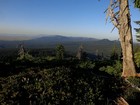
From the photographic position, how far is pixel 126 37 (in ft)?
64.1

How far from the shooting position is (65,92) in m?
11.7

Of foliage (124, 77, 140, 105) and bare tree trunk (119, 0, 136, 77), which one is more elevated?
bare tree trunk (119, 0, 136, 77)

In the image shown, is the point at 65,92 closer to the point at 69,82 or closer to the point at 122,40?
the point at 69,82

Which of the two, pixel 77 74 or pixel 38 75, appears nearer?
pixel 38 75

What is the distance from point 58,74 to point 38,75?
1116 mm

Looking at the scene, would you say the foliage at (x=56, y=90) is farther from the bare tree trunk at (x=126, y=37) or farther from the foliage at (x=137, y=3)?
the foliage at (x=137, y=3)

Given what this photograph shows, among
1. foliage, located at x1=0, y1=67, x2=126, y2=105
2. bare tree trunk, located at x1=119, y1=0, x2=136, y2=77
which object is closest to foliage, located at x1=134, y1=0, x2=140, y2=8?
bare tree trunk, located at x1=119, y1=0, x2=136, y2=77

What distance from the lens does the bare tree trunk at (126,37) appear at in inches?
763

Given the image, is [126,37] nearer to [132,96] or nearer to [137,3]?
[137,3]

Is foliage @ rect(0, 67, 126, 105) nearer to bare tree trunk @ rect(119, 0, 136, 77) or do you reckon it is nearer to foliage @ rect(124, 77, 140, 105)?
foliage @ rect(124, 77, 140, 105)

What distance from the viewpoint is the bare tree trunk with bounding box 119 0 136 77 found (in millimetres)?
19375

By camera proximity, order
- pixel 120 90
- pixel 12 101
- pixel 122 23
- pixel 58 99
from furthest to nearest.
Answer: pixel 122 23 → pixel 120 90 → pixel 58 99 → pixel 12 101

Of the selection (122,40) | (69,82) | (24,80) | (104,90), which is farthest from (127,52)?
(24,80)

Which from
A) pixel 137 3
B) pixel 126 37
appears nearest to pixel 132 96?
pixel 126 37
